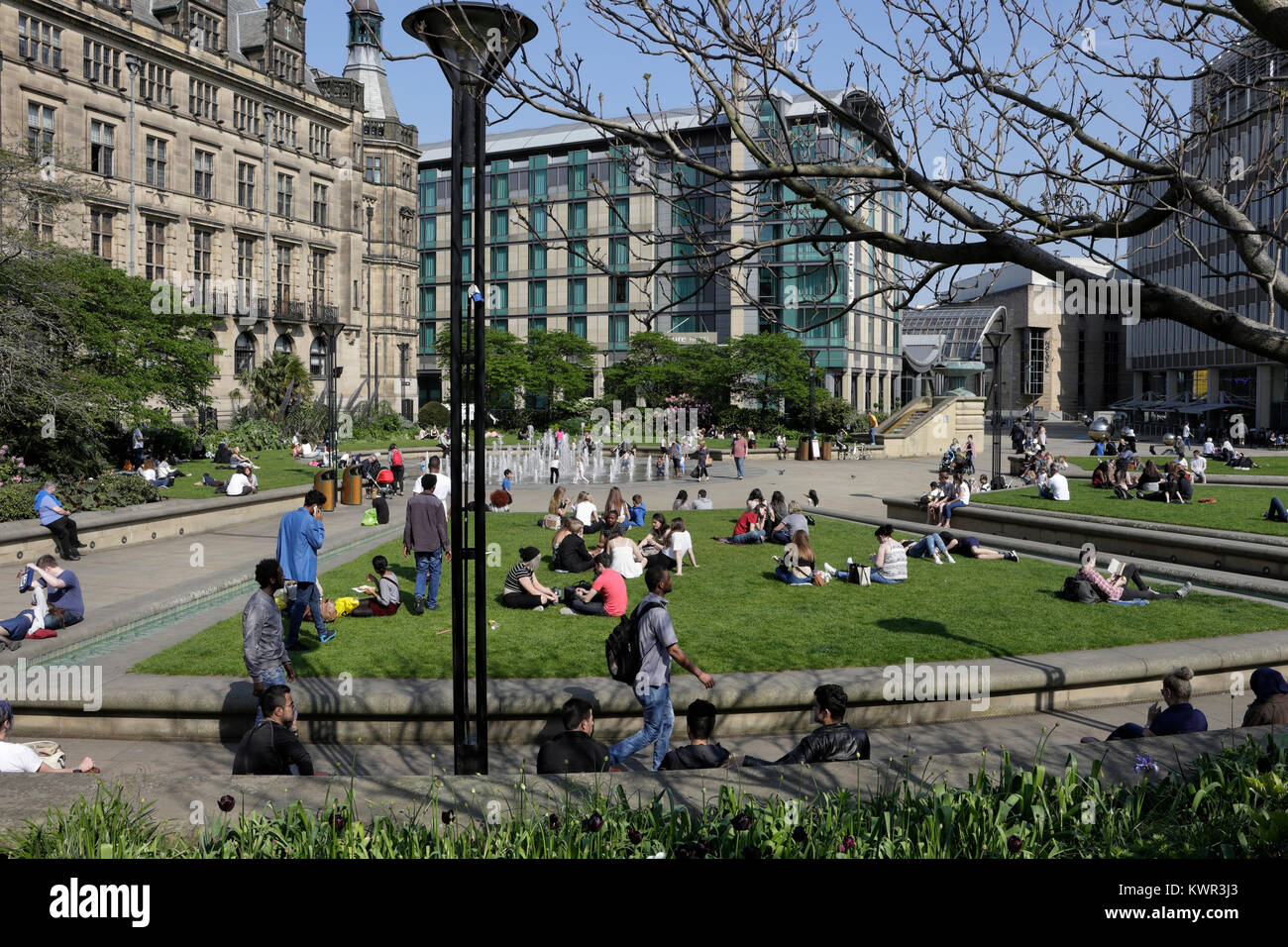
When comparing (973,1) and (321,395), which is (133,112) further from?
(973,1)

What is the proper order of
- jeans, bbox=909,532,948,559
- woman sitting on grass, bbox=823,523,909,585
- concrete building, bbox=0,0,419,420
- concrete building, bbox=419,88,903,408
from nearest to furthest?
woman sitting on grass, bbox=823,523,909,585, jeans, bbox=909,532,948,559, concrete building, bbox=0,0,419,420, concrete building, bbox=419,88,903,408

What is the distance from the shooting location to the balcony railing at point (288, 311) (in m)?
58.7

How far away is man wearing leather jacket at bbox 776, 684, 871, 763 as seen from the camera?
6805 millimetres

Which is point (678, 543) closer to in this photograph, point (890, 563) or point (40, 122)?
point (890, 563)

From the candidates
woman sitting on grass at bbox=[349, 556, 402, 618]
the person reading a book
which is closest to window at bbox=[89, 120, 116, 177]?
woman sitting on grass at bbox=[349, 556, 402, 618]

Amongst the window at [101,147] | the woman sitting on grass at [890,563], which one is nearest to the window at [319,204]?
the window at [101,147]

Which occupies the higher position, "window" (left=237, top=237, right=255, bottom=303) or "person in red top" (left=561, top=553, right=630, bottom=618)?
"window" (left=237, top=237, right=255, bottom=303)


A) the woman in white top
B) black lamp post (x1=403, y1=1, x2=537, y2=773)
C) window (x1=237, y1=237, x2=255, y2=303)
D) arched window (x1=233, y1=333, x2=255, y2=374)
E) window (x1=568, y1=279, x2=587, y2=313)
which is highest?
window (x1=568, y1=279, x2=587, y2=313)

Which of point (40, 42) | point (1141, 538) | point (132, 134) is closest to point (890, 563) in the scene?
point (1141, 538)

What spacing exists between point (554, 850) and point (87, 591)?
513 inches

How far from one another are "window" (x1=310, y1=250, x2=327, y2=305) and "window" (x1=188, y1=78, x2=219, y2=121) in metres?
10.1

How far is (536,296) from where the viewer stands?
91000mm

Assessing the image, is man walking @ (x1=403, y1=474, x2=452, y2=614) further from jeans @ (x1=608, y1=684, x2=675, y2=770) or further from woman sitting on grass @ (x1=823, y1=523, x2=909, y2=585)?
woman sitting on grass @ (x1=823, y1=523, x2=909, y2=585)
